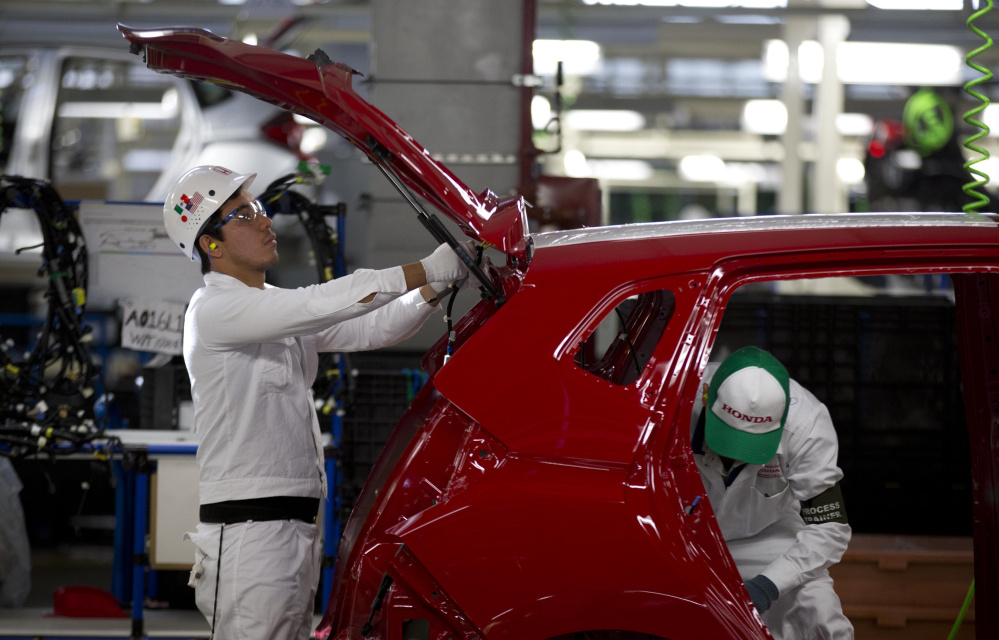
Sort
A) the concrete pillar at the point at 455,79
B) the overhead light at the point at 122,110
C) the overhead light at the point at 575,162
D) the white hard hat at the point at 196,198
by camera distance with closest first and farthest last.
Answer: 1. the white hard hat at the point at 196,198
2. the concrete pillar at the point at 455,79
3. the overhead light at the point at 122,110
4. the overhead light at the point at 575,162

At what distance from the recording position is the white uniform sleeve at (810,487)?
2363 mm

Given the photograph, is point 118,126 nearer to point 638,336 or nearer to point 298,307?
point 298,307

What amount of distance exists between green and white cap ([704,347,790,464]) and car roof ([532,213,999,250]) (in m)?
0.50

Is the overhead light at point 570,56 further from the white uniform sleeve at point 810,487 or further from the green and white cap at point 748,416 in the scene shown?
the green and white cap at point 748,416

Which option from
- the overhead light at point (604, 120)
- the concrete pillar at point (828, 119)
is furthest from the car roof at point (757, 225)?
the overhead light at point (604, 120)

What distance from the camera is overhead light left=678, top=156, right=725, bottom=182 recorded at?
933cm

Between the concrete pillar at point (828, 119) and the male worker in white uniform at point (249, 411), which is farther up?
the concrete pillar at point (828, 119)

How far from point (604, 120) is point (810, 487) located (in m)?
6.92

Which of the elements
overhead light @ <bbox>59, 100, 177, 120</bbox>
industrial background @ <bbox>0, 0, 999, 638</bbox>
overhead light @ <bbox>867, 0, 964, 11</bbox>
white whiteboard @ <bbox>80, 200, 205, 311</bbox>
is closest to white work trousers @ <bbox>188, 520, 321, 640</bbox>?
industrial background @ <bbox>0, 0, 999, 638</bbox>

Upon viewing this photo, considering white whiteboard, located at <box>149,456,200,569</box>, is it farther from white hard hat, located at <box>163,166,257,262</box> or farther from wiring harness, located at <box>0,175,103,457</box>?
white hard hat, located at <box>163,166,257,262</box>

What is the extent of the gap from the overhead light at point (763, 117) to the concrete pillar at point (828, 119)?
2.09 ft

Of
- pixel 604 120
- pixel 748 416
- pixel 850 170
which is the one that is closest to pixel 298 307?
pixel 748 416

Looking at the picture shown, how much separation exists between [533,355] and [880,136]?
633cm

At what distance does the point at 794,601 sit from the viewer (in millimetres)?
2672
